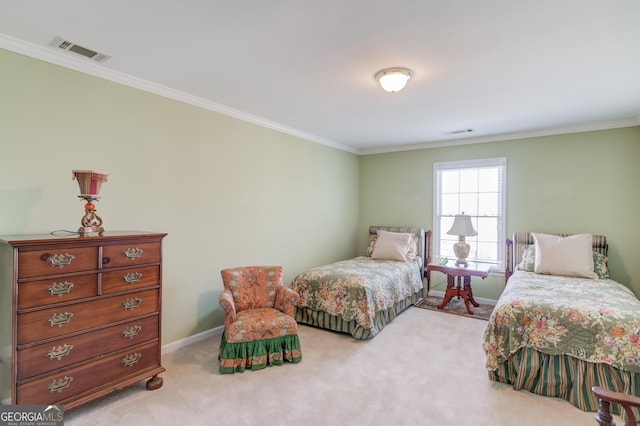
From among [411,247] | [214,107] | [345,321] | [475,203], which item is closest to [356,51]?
[214,107]

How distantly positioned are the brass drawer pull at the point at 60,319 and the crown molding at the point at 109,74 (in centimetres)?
184

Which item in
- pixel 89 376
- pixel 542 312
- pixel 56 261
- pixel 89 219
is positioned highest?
pixel 89 219

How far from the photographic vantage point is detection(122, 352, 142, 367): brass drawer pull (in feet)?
7.63

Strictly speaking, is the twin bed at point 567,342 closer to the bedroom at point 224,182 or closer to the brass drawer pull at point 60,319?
the bedroom at point 224,182

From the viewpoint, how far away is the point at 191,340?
333cm

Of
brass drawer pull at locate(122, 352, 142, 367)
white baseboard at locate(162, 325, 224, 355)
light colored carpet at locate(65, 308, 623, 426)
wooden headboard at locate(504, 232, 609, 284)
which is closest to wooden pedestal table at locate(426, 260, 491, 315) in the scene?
wooden headboard at locate(504, 232, 609, 284)

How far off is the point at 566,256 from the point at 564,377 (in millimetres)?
1813

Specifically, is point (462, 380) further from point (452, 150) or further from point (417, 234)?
point (452, 150)

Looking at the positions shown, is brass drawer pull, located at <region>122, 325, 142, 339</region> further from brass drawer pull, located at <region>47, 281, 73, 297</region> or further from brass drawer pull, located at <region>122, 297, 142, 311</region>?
brass drawer pull, located at <region>47, 281, 73, 297</region>

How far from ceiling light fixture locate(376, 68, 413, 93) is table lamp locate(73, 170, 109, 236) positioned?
2.24 metres

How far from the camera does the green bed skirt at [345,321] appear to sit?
11.4ft

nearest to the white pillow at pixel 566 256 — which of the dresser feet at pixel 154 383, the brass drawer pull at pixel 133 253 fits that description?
the dresser feet at pixel 154 383

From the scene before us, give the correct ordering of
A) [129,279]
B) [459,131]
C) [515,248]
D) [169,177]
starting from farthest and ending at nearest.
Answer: [459,131], [515,248], [169,177], [129,279]

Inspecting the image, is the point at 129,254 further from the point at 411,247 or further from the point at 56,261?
the point at 411,247
